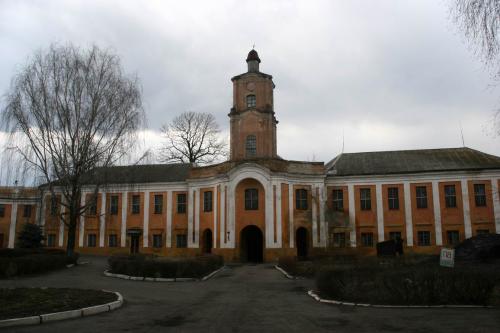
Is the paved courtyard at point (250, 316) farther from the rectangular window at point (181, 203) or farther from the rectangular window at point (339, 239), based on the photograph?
the rectangular window at point (181, 203)

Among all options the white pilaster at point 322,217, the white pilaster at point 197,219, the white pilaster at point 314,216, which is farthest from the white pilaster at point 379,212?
the white pilaster at point 197,219

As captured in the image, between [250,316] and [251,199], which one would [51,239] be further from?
[250,316]

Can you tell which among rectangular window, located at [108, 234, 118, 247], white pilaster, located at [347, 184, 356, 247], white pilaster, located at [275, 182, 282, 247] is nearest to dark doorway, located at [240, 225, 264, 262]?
white pilaster, located at [275, 182, 282, 247]

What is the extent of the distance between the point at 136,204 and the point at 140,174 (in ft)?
13.7

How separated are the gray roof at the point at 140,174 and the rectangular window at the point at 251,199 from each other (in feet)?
26.2

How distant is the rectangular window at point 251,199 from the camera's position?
36.8m

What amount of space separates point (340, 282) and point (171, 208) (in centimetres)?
2846

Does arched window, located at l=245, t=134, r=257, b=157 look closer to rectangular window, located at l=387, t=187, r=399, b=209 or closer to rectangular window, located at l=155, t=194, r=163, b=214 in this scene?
rectangular window, located at l=155, t=194, r=163, b=214

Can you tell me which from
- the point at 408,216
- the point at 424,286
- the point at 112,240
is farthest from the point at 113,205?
the point at 424,286

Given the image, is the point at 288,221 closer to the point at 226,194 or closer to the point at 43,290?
the point at 226,194

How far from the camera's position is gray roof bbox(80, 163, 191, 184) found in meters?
28.5

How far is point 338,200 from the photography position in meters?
40.0

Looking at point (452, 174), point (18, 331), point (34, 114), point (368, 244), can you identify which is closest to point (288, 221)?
point (368, 244)

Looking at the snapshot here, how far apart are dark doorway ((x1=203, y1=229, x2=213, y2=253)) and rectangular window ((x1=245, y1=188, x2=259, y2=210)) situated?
4965mm
